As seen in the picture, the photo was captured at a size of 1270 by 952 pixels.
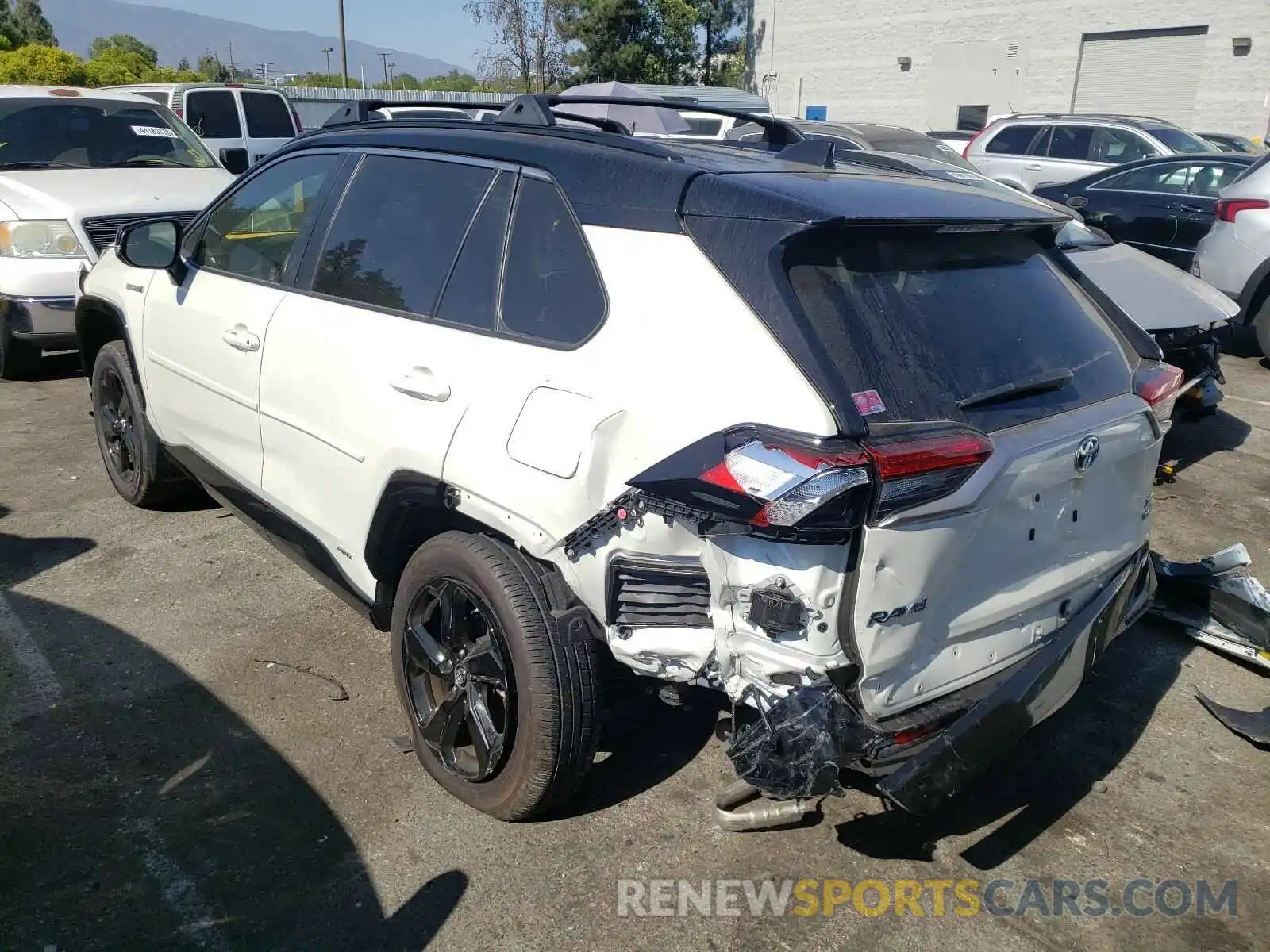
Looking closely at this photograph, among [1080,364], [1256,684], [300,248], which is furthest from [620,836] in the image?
[1256,684]

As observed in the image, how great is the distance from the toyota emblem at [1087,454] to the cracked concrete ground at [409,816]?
778 millimetres

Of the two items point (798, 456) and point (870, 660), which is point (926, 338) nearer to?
point (798, 456)

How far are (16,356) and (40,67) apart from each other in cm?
2601

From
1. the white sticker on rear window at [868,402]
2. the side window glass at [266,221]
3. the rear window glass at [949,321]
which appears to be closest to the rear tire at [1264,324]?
the rear window glass at [949,321]

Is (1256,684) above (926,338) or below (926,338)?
below

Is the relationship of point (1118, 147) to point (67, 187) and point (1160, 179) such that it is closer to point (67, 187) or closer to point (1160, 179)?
A: point (1160, 179)

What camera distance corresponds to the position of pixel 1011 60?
29.2 m

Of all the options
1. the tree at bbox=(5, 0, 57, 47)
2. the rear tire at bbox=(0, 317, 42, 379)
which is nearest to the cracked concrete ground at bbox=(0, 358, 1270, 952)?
the rear tire at bbox=(0, 317, 42, 379)

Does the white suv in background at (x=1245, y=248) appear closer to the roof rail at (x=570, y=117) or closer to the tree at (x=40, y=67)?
the roof rail at (x=570, y=117)

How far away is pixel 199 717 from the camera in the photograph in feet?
11.4

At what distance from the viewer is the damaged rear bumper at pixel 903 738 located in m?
2.30

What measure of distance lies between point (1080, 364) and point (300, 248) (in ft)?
8.45

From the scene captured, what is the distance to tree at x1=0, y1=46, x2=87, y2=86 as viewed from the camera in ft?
90.5

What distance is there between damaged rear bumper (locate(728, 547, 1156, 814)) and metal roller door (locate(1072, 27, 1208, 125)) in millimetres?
27828
